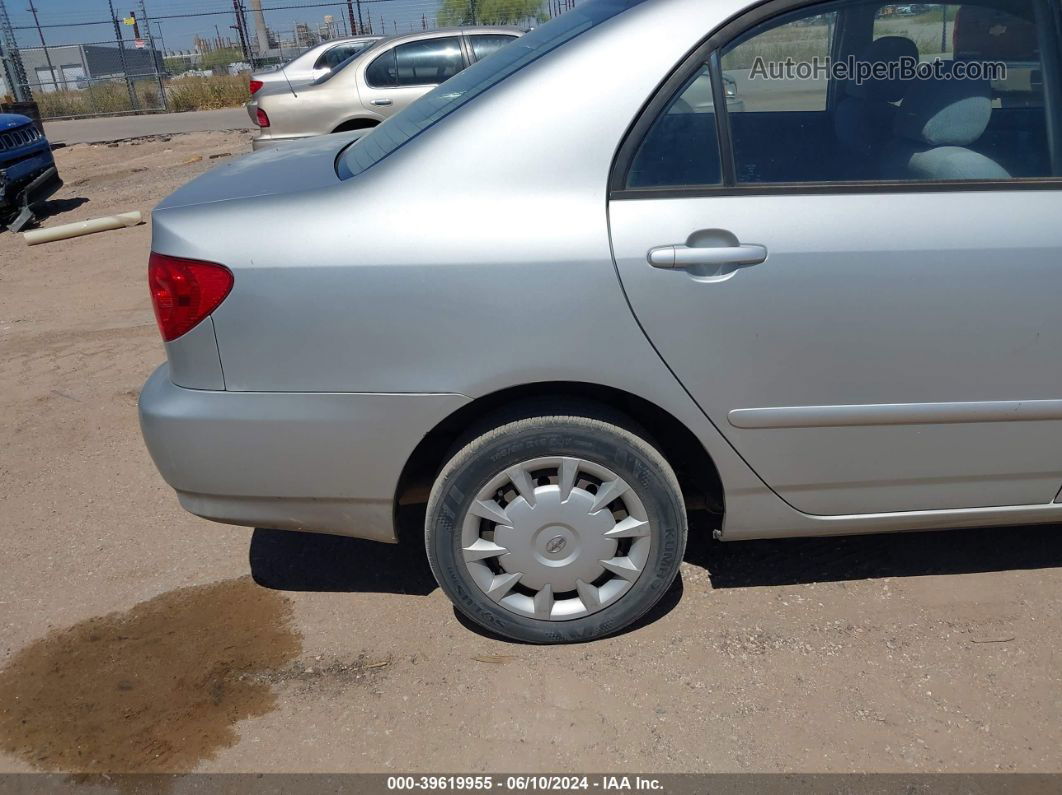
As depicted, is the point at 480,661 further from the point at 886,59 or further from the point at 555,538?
the point at 886,59

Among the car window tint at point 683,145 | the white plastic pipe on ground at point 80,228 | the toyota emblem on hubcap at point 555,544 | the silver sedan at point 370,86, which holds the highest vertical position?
the car window tint at point 683,145

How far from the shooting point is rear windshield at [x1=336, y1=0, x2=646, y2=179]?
246 centimetres

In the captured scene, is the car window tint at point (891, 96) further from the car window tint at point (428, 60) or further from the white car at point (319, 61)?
the white car at point (319, 61)

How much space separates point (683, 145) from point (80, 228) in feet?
26.1

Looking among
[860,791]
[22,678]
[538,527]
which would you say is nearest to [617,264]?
[538,527]

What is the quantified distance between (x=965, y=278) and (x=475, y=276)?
1.27 meters

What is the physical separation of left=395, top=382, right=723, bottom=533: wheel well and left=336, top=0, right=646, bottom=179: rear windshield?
29.7 inches

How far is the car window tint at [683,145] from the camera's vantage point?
2.28 metres

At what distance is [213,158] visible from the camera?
1304cm

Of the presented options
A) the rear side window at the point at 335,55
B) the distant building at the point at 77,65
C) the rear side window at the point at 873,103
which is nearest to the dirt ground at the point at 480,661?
the rear side window at the point at 873,103

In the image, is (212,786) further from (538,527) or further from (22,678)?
(538,527)

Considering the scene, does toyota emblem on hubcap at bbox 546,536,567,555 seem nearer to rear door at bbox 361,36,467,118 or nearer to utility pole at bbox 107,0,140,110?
rear door at bbox 361,36,467,118

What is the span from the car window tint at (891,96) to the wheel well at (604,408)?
27.0 inches

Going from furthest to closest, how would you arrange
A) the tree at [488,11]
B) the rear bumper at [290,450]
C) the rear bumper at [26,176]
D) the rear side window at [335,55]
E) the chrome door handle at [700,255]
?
the tree at [488,11] < the rear side window at [335,55] < the rear bumper at [26,176] < the rear bumper at [290,450] < the chrome door handle at [700,255]
